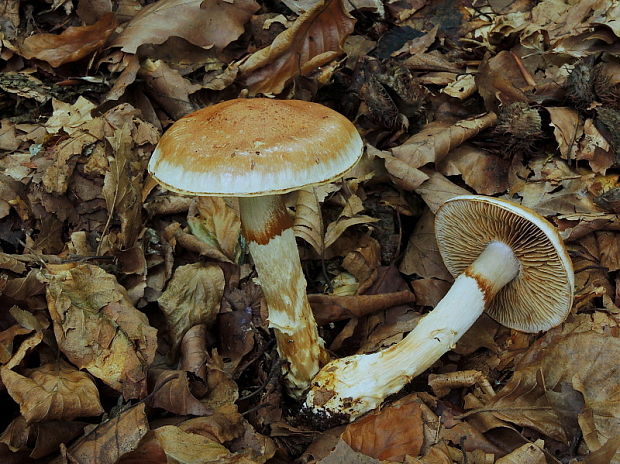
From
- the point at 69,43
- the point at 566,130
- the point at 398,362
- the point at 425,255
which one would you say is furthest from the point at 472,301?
the point at 69,43

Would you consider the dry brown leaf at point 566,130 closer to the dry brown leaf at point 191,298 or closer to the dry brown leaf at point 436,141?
the dry brown leaf at point 436,141

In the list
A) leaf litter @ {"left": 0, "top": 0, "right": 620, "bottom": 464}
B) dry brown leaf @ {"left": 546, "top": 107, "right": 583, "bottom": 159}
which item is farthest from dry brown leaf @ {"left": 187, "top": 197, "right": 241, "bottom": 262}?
dry brown leaf @ {"left": 546, "top": 107, "right": 583, "bottom": 159}

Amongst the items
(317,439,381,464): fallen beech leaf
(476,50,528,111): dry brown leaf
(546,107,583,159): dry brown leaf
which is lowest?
(317,439,381,464): fallen beech leaf

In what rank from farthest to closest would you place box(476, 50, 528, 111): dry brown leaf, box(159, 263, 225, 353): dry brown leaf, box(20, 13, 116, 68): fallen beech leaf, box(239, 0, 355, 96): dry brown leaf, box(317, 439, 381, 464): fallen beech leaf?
box(239, 0, 355, 96): dry brown leaf → box(20, 13, 116, 68): fallen beech leaf → box(476, 50, 528, 111): dry brown leaf → box(159, 263, 225, 353): dry brown leaf → box(317, 439, 381, 464): fallen beech leaf

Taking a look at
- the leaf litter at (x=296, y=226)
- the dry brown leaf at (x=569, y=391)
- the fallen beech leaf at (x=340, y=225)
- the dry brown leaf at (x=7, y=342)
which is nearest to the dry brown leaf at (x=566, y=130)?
the leaf litter at (x=296, y=226)

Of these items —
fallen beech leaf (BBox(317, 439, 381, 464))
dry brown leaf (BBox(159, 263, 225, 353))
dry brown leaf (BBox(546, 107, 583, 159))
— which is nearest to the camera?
fallen beech leaf (BBox(317, 439, 381, 464))

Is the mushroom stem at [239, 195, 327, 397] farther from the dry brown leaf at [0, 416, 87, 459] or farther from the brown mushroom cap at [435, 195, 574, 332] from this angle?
the dry brown leaf at [0, 416, 87, 459]
